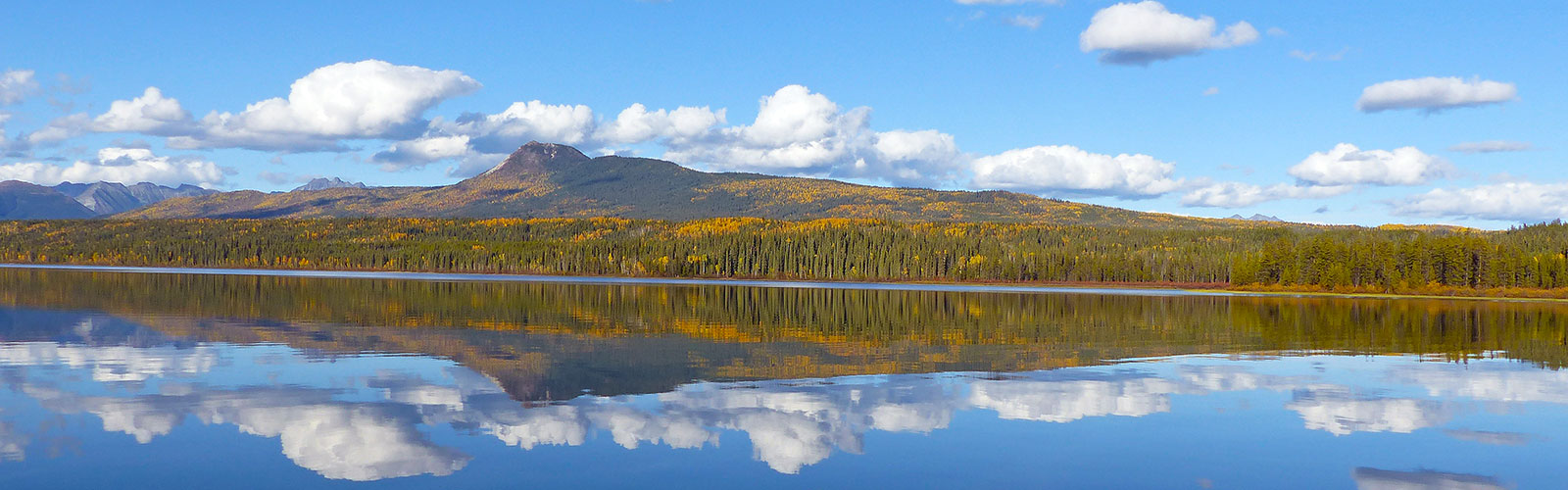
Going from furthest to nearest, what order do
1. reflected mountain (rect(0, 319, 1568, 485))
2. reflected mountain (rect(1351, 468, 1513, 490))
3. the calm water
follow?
reflected mountain (rect(0, 319, 1568, 485)) < the calm water < reflected mountain (rect(1351, 468, 1513, 490))

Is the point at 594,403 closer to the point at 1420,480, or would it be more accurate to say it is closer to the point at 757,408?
the point at 757,408

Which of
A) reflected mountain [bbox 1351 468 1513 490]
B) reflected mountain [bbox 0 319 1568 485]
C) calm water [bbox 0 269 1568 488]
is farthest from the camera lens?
reflected mountain [bbox 0 319 1568 485]

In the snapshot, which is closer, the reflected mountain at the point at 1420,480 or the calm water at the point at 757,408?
the reflected mountain at the point at 1420,480

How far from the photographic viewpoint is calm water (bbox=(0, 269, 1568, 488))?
1886cm

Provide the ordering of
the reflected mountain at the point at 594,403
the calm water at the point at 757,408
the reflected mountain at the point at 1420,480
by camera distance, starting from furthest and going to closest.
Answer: the reflected mountain at the point at 594,403 < the calm water at the point at 757,408 < the reflected mountain at the point at 1420,480

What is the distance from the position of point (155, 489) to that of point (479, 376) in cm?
1363

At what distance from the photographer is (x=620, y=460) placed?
19.4 metres

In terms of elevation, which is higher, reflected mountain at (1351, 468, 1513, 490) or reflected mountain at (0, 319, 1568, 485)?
reflected mountain at (0, 319, 1568, 485)

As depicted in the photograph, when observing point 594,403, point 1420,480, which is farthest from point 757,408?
point 1420,480

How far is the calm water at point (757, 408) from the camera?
18.9 metres

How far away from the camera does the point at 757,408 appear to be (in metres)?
25.3

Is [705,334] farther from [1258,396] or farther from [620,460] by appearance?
[620,460]

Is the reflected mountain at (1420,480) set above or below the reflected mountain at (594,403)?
below

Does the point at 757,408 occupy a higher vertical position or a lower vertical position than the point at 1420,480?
higher
